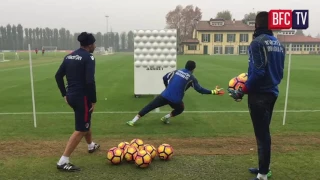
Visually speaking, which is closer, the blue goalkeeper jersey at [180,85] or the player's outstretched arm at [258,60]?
the player's outstretched arm at [258,60]

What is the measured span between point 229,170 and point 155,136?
2.54 m

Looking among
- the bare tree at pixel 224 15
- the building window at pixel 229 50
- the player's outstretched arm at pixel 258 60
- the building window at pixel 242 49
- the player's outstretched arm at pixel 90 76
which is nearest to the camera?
the player's outstretched arm at pixel 258 60

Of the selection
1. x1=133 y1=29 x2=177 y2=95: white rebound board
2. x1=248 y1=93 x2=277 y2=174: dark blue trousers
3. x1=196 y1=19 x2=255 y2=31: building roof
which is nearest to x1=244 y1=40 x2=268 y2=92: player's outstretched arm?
x1=248 y1=93 x2=277 y2=174: dark blue trousers

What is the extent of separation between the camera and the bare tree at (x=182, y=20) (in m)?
99.9

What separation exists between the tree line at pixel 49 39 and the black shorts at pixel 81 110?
410 ft

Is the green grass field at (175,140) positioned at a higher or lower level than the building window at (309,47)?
lower

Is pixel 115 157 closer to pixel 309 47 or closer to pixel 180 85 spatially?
pixel 180 85

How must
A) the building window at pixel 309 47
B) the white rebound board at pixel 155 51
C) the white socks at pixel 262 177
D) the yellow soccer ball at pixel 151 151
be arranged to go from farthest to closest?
the building window at pixel 309 47 < the white rebound board at pixel 155 51 < the yellow soccer ball at pixel 151 151 < the white socks at pixel 262 177

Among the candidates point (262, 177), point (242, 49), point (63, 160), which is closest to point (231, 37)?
point (242, 49)

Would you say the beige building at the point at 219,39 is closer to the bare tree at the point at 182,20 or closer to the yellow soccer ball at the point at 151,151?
the bare tree at the point at 182,20

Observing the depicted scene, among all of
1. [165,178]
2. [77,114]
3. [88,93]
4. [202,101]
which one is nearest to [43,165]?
[77,114]

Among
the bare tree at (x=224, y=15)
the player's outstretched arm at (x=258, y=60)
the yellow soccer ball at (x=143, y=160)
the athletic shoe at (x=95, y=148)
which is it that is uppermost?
the bare tree at (x=224, y=15)

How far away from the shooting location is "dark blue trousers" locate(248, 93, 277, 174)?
15.8ft

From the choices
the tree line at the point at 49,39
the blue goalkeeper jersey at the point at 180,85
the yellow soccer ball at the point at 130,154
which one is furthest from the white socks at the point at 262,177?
the tree line at the point at 49,39
